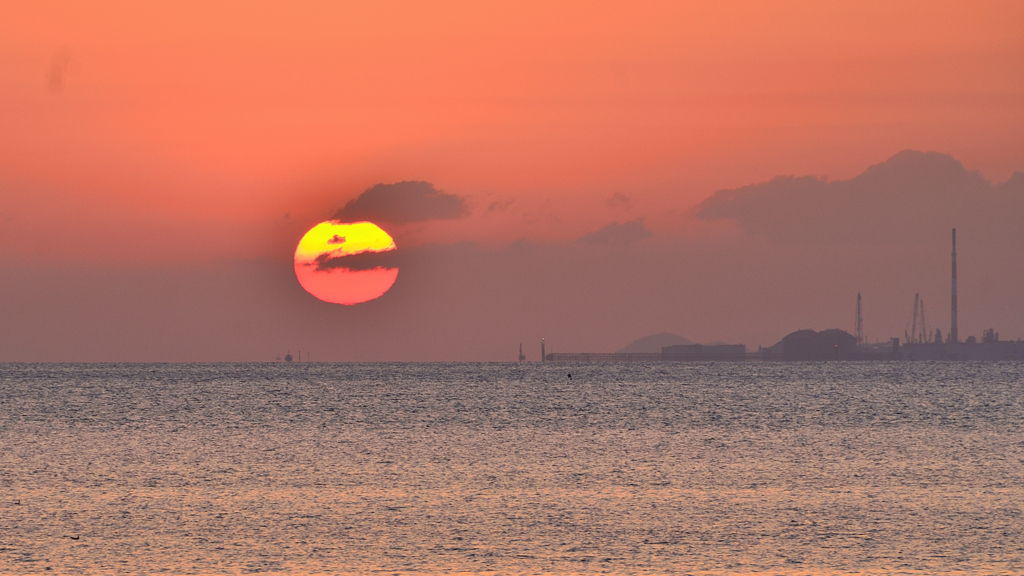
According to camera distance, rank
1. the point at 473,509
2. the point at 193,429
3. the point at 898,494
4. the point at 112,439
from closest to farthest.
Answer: the point at 473,509
the point at 898,494
the point at 112,439
the point at 193,429

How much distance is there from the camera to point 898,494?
32.6 m

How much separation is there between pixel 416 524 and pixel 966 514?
48.7 feet

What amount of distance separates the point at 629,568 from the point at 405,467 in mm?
22296

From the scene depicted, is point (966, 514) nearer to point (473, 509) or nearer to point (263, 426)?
Answer: point (473, 509)

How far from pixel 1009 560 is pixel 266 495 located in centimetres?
2161

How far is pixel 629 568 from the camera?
70.6 feet

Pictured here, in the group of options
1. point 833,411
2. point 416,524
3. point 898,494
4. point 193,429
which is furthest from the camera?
point 833,411

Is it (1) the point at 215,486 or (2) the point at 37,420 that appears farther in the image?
(2) the point at 37,420

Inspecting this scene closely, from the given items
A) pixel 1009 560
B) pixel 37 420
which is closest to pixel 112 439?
pixel 37 420

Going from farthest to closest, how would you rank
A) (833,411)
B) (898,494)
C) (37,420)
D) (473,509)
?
(833,411) → (37,420) → (898,494) → (473,509)

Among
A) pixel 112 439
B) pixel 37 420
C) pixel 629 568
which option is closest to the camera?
pixel 629 568

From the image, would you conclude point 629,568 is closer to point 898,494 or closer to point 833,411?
point 898,494

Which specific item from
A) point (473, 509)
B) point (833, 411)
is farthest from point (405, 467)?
point (833, 411)

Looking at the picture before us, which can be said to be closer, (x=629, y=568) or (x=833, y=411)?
(x=629, y=568)
